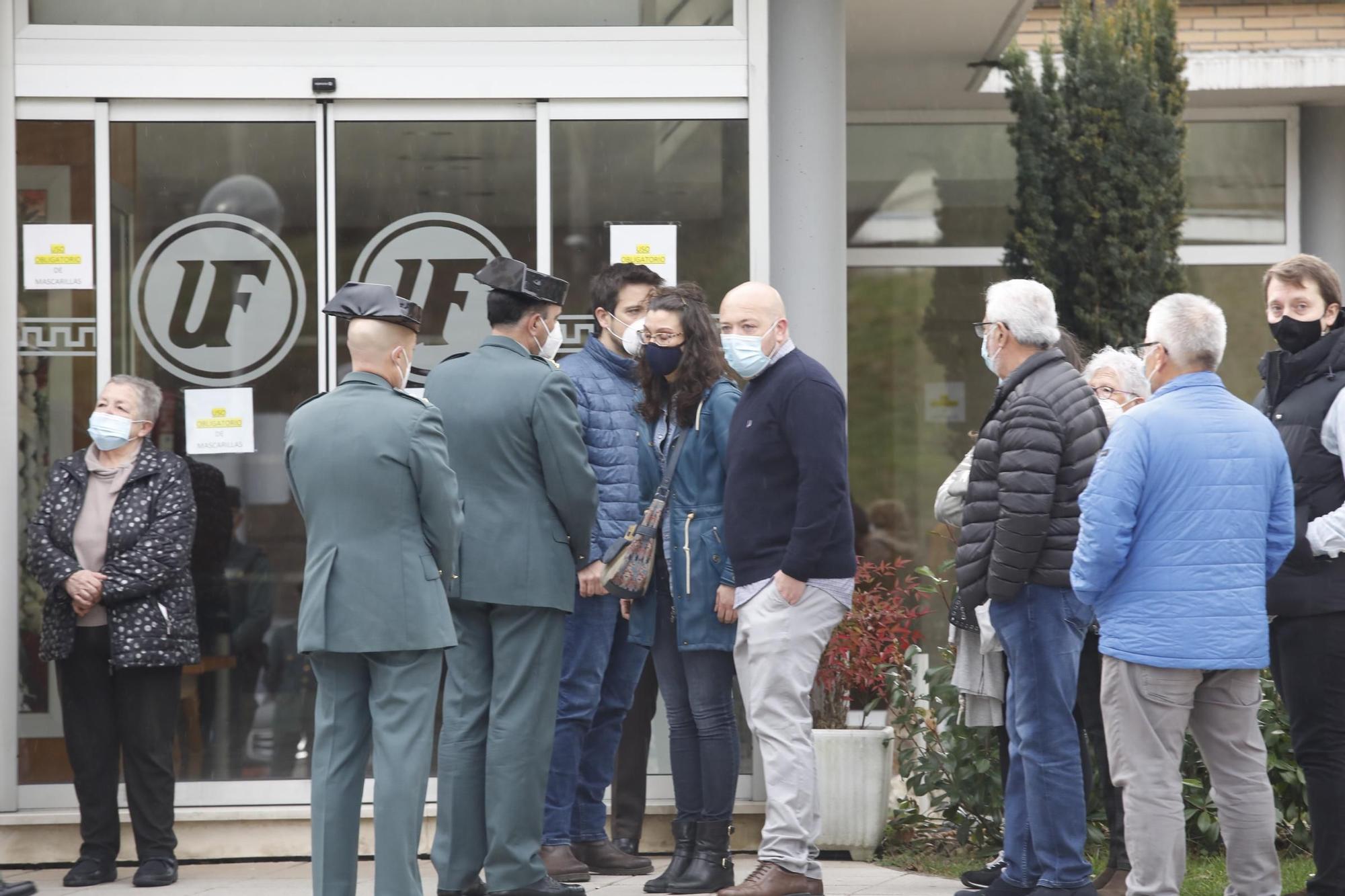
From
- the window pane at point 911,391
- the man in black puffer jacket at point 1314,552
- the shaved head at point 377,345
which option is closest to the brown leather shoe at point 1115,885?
the man in black puffer jacket at point 1314,552

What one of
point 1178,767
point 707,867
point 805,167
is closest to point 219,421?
point 805,167

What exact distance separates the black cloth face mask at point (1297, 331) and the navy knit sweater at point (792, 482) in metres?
1.49

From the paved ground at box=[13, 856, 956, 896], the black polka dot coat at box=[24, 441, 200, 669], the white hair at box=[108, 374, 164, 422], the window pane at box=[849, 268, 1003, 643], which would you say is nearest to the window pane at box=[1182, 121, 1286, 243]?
the window pane at box=[849, 268, 1003, 643]

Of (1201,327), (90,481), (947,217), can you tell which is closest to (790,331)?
(1201,327)

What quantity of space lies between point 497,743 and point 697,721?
75cm

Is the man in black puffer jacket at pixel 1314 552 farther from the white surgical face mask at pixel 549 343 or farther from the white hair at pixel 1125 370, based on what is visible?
the white surgical face mask at pixel 549 343

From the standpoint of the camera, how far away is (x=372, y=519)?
15.7 feet

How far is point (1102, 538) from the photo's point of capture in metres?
4.62

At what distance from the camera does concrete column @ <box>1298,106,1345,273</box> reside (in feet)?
34.2

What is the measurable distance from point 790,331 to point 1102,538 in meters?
2.75

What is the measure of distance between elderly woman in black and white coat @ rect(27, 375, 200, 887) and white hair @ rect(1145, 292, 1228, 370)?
3913 mm

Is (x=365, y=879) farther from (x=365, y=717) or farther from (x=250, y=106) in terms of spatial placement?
(x=250, y=106)

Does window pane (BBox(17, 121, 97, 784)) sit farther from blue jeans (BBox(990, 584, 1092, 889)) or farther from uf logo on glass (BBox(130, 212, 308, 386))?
blue jeans (BBox(990, 584, 1092, 889))

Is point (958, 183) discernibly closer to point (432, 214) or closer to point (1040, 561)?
point (432, 214)
